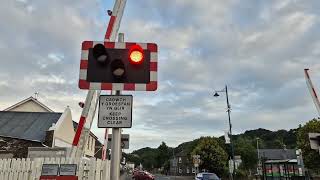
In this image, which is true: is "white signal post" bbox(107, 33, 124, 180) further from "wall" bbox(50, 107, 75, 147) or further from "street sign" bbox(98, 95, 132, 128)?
"wall" bbox(50, 107, 75, 147)

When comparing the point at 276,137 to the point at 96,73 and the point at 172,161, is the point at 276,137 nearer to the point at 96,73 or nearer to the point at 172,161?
the point at 172,161

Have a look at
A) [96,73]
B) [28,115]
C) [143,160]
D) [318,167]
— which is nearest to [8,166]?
[96,73]

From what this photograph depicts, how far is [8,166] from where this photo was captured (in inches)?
448

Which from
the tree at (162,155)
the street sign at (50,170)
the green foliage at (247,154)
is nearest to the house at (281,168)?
the street sign at (50,170)

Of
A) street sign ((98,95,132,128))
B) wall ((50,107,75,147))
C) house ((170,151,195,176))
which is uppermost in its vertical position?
wall ((50,107,75,147))

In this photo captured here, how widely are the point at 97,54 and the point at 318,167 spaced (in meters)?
48.1

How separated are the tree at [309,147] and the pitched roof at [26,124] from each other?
33.9 metres

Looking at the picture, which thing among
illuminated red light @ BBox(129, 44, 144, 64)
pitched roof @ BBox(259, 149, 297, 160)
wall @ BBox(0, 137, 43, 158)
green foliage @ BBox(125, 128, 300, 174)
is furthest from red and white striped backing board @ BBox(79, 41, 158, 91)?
pitched roof @ BBox(259, 149, 297, 160)

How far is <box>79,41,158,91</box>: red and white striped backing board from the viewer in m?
4.67

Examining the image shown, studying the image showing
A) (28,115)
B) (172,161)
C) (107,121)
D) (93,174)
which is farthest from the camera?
(172,161)

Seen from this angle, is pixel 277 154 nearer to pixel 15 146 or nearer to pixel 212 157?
pixel 212 157

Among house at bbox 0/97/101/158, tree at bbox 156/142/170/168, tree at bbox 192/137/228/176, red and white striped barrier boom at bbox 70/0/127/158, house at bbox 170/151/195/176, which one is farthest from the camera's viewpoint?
tree at bbox 156/142/170/168

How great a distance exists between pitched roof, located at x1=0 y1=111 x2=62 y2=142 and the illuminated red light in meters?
20.9

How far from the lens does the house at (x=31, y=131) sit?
2270 centimetres
